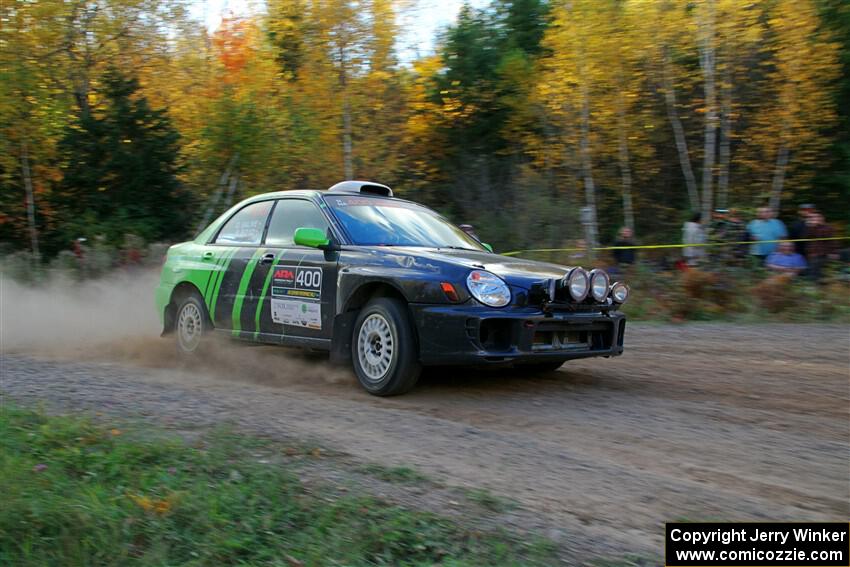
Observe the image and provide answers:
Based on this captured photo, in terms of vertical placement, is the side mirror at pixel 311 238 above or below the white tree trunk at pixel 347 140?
below

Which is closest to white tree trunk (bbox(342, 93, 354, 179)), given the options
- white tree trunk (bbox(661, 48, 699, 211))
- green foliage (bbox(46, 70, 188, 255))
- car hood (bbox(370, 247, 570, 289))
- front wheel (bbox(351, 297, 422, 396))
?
green foliage (bbox(46, 70, 188, 255))

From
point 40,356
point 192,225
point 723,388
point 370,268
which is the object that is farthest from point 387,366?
point 192,225

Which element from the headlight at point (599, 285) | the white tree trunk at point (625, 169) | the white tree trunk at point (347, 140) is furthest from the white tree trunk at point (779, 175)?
the headlight at point (599, 285)

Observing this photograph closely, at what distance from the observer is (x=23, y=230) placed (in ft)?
65.5

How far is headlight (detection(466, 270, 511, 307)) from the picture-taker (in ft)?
19.0

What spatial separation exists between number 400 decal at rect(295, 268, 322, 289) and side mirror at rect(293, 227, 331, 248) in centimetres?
25

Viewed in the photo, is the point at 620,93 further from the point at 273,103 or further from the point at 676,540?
the point at 676,540

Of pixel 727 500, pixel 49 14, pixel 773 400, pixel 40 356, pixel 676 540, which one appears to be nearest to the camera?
pixel 676 540

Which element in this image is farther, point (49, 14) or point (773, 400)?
point (49, 14)

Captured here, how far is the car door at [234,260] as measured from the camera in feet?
24.8

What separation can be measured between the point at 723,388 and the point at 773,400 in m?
0.52

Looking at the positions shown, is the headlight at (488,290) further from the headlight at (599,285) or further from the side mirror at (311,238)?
the side mirror at (311,238)

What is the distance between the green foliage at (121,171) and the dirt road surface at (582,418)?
39.5 feet

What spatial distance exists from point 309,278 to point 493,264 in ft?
5.44
